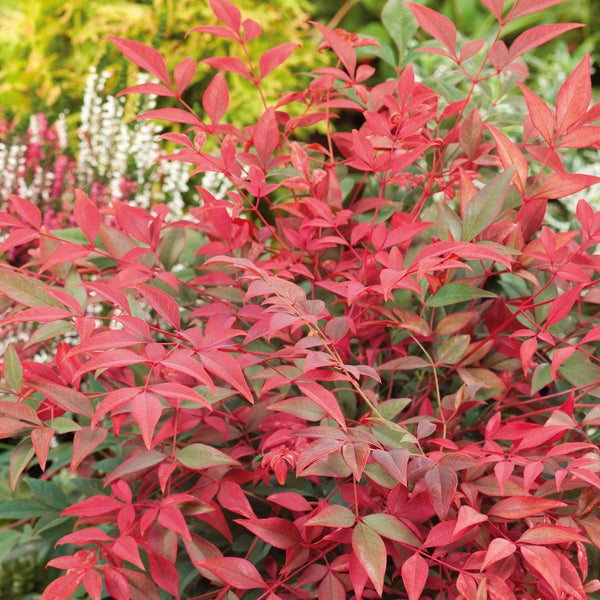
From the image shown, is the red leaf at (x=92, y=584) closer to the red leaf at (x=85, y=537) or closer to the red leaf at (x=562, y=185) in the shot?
the red leaf at (x=85, y=537)

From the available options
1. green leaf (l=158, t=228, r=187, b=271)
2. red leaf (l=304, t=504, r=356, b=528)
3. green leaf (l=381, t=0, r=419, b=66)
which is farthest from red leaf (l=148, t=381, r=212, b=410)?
green leaf (l=381, t=0, r=419, b=66)

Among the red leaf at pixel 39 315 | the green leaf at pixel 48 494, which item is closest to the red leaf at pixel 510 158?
the red leaf at pixel 39 315

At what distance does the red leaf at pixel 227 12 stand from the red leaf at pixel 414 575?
591mm

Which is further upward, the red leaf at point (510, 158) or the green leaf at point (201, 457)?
the red leaf at point (510, 158)

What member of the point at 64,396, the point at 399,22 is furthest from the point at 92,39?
the point at 64,396

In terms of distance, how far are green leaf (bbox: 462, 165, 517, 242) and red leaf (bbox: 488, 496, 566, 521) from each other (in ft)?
0.79

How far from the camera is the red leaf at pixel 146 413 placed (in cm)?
43

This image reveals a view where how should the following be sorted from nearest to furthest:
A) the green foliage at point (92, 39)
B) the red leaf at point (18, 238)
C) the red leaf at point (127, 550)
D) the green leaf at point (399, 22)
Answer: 1. the red leaf at point (127, 550)
2. the red leaf at point (18, 238)
3. the green leaf at point (399, 22)
4. the green foliage at point (92, 39)

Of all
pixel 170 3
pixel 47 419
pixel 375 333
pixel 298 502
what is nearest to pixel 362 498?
pixel 298 502

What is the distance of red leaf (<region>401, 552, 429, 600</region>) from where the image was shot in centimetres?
49

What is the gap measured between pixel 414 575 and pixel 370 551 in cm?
4

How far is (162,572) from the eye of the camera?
0.61 metres

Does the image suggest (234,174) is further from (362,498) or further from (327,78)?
(362,498)

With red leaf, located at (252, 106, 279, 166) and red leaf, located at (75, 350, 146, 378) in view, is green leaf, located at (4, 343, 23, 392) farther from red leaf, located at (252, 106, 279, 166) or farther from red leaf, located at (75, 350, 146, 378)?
red leaf, located at (252, 106, 279, 166)
